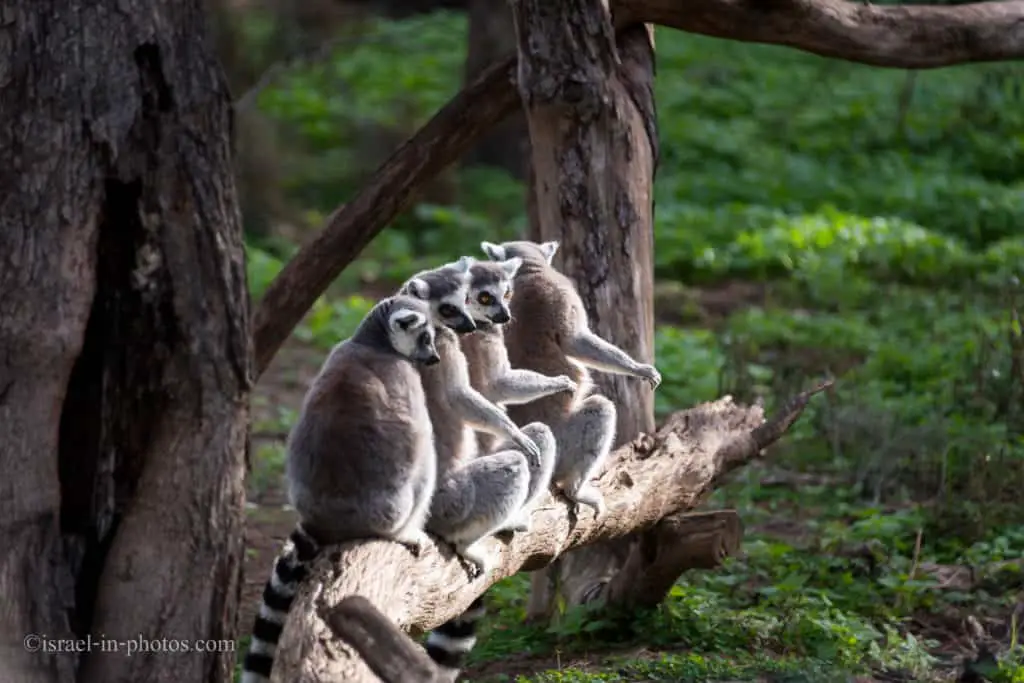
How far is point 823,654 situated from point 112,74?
3.34 m

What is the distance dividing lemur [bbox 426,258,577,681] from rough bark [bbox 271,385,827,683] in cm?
Result: 27

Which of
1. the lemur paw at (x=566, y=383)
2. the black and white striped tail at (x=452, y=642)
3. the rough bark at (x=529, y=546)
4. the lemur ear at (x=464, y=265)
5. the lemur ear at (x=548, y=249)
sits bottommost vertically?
the black and white striped tail at (x=452, y=642)

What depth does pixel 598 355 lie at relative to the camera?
18.5ft

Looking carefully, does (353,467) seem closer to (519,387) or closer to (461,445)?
(461,445)

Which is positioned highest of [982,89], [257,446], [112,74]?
[112,74]

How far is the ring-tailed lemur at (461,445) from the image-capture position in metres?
4.61

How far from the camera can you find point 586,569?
672 cm

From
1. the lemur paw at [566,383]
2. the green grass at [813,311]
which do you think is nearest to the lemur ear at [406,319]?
the lemur paw at [566,383]

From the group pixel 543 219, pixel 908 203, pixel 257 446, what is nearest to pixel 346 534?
pixel 543 219

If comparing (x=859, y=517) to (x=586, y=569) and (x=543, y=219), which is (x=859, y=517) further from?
(x=543, y=219)

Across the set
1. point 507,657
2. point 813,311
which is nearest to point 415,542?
point 507,657

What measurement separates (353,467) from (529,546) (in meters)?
1.00

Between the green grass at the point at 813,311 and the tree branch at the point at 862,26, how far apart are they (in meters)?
1.63

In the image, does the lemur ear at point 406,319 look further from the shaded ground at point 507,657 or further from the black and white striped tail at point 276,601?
the shaded ground at point 507,657
